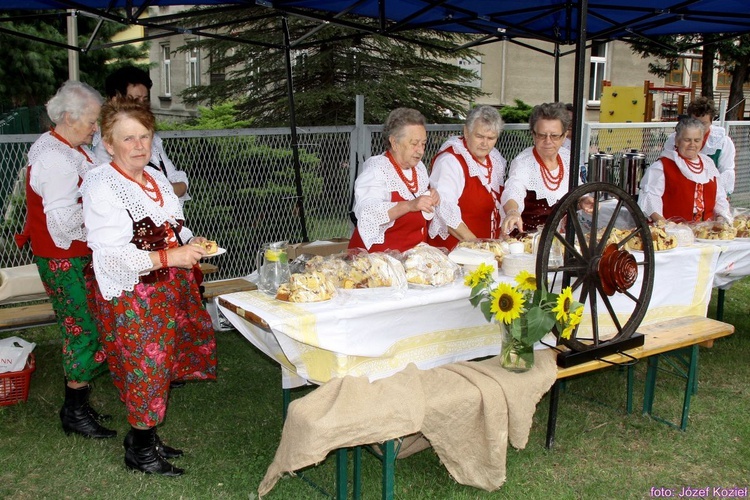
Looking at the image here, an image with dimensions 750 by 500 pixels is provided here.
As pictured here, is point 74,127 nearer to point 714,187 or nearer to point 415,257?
point 415,257

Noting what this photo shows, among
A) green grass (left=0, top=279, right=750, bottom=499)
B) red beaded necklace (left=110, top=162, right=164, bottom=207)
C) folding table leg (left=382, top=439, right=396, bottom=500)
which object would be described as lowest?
green grass (left=0, top=279, right=750, bottom=499)

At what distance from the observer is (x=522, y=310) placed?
295 cm

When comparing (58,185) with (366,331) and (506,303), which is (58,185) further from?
(506,303)

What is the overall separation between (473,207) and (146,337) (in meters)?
2.16

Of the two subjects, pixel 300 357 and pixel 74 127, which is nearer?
pixel 300 357

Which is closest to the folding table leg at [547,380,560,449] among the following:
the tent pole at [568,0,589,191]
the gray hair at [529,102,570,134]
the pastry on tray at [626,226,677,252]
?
the pastry on tray at [626,226,677,252]

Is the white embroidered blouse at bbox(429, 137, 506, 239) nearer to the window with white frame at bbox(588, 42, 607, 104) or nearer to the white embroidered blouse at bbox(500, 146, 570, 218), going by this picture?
the white embroidered blouse at bbox(500, 146, 570, 218)

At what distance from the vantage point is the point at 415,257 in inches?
129

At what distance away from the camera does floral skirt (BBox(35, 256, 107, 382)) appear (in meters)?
3.45

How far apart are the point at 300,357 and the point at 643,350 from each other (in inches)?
68.0

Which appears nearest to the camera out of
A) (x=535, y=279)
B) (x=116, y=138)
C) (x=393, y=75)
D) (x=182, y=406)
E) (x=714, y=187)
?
(x=116, y=138)

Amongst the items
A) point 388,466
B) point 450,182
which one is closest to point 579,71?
point 450,182

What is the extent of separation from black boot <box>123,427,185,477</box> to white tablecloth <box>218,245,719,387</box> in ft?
2.19

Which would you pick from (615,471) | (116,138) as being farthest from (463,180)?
(116,138)
